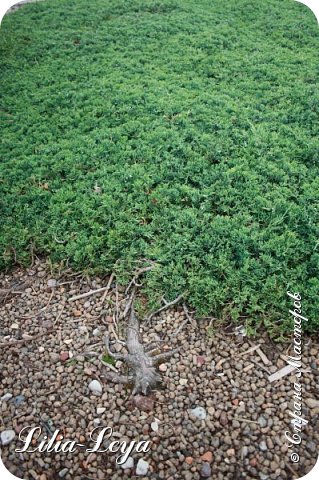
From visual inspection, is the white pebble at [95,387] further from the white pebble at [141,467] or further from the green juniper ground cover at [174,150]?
the green juniper ground cover at [174,150]

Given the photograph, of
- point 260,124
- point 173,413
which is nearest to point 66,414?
point 173,413

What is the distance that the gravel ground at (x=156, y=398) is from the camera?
2.26 metres

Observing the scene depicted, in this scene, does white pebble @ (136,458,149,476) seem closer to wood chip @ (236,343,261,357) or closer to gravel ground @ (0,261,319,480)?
gravel ground @ (0,261,319,480)

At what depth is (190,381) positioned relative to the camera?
101 inches

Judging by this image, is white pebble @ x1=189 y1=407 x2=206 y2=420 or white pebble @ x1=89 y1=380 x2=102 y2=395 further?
white pebble @ x1=89 y1=380 x2=102 y2=395

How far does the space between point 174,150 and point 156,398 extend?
2.22 meters

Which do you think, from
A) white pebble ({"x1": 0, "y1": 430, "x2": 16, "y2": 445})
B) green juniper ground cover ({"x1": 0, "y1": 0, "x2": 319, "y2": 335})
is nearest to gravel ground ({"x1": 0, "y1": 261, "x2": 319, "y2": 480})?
white pebble ({"x1": 0, "y1": 430, "x2": 16, "y2": 445})

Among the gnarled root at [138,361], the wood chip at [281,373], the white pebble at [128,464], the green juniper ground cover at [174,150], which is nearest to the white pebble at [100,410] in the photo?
the gnarled root at [138,361]

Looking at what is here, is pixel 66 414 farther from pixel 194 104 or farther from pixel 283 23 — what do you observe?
pixel 283 23

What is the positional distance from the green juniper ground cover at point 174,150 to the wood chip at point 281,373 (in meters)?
0.25

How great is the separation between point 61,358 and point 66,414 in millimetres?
363

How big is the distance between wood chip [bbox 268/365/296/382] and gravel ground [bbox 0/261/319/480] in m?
0.03

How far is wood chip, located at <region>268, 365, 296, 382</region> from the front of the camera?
101 inches

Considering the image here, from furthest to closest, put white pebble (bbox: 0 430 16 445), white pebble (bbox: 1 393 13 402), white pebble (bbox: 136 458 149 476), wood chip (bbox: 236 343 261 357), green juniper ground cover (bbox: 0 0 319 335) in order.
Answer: green juniper ground cover (bbox: 0 0 319 335) → wood chip (bbox: 236 343 261 357) → white pebble (bbox: 1 393 13 402) → white pebble (bbox: 0 430 16 445) → white pebble (bbox: 136 458 149 476)
